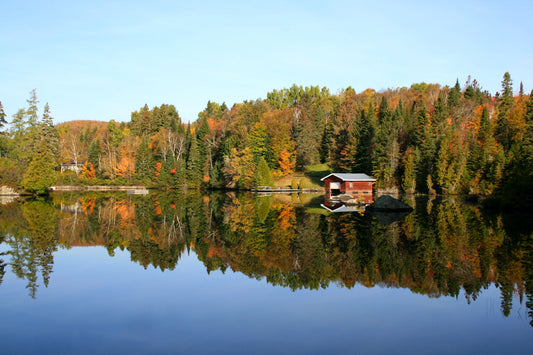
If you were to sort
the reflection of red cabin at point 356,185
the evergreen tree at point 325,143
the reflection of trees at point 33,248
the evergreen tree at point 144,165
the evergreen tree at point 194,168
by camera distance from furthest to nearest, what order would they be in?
the evergreen tree at point 325,143 → the evergreen tree at point 194,168 → the evergreen tree at point 144,165 → the reflection of red cabin at point 356,185 → the reflection of trees at point 33,248

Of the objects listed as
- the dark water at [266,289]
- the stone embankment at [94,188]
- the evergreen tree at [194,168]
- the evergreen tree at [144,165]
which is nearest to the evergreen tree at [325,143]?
the evergreen tree at [194,168]

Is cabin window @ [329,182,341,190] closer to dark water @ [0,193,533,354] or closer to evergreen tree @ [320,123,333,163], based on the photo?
evergreen tree @ [320,123,333,163]

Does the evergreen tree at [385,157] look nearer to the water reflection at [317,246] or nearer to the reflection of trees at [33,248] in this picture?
the water reflection at [317,246]

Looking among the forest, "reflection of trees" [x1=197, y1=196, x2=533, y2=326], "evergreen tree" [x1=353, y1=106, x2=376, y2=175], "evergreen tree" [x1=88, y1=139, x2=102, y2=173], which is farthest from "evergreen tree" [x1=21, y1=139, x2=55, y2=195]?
"evergreen tree" [x1=353, y1=106, x2=376, y2=175]

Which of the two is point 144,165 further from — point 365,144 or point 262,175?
point 365,144

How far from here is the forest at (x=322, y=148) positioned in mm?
55562

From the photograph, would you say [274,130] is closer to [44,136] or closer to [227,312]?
[44,136]

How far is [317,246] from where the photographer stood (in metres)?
18.9

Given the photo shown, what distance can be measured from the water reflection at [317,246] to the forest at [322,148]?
15020 millimetres

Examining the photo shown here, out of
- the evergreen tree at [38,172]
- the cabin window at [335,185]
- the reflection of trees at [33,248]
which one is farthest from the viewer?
the cabin window at [335,185]

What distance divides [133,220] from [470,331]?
25073 millimetres

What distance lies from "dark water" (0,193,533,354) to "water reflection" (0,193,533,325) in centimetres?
9

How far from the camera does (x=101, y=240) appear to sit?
888 inches

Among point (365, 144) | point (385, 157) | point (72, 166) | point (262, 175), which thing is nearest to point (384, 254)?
point (385, 157)
